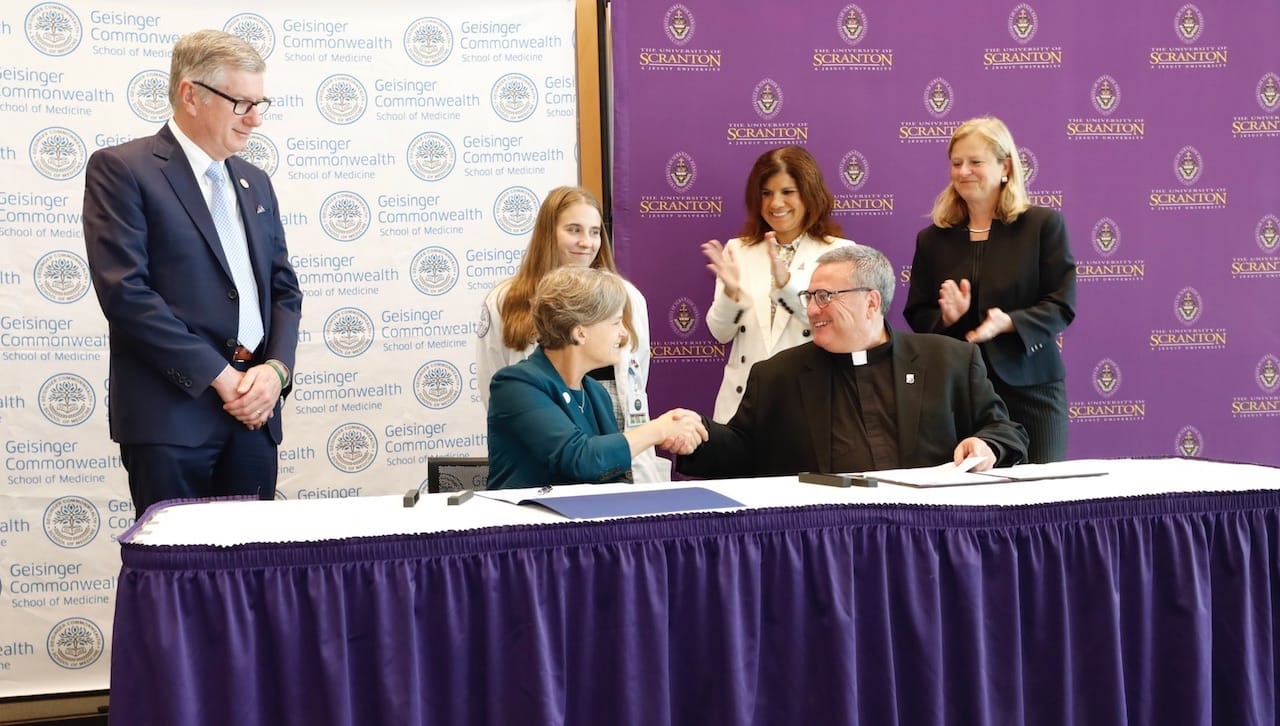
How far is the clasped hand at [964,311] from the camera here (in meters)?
3.65

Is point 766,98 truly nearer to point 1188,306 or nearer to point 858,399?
point 858,399

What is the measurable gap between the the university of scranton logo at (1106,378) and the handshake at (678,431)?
9.49 ft

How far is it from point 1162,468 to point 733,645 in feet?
4.17

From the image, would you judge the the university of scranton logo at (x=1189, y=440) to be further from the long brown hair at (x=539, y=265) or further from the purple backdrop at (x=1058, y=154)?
the long brown hair at (x=539, y=265)

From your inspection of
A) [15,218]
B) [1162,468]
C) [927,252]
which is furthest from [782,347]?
[15,218]

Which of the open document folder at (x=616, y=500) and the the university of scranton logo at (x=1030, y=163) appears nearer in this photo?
the open document folder at (x=616, y=500)

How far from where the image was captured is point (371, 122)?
174 inches

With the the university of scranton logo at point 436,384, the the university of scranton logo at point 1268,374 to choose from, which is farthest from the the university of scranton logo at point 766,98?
the the university of scranton logo at point 1268,374

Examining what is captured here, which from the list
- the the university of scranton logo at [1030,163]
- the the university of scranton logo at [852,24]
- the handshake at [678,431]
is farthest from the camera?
the the university of scranton logo at [1030,163]

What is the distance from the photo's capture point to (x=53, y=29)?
162 inches

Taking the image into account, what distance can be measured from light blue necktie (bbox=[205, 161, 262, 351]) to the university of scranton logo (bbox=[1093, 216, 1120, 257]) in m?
3.72

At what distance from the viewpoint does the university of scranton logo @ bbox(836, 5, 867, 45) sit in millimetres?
4738

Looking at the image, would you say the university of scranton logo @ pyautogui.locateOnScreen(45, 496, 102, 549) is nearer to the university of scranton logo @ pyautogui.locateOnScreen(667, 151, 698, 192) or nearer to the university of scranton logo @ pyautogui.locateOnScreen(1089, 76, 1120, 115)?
the university of scranton logo @ pyautogui.locateOnScreen(667, 151, 698, 192)

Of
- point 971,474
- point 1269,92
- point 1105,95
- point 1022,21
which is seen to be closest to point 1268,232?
point 1269,92
